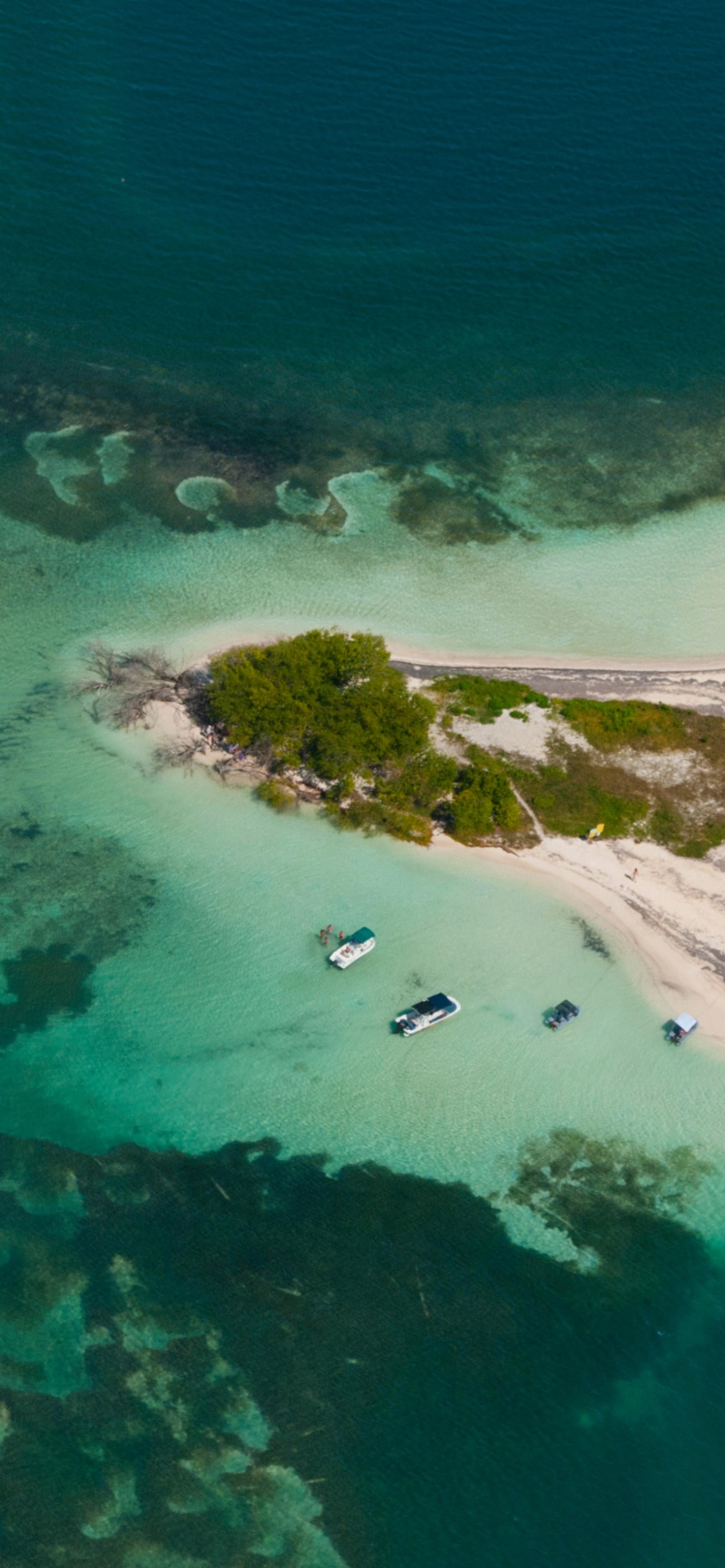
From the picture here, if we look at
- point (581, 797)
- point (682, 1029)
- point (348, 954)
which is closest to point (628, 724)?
point (581, 797)

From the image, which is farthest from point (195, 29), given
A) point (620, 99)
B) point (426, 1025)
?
point (426, 1025)

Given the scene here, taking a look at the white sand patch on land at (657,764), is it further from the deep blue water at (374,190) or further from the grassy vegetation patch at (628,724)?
the deep blue water at (374,190)

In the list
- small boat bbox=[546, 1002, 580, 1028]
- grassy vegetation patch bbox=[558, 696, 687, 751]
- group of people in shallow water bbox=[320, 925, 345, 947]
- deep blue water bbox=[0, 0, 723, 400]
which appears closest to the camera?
small boat bbox=[546, 1002, 580, 1028]

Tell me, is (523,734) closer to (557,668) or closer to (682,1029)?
(557,668)

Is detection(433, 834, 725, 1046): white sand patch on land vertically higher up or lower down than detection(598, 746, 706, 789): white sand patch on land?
lower down

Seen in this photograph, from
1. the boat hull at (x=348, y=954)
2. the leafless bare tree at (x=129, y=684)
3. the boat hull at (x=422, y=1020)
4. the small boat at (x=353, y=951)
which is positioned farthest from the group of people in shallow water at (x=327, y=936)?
the leafless bare tree at (x=129, y=684)

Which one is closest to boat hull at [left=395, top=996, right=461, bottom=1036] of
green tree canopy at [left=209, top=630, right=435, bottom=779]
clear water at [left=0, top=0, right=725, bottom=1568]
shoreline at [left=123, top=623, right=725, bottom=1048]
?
clear water at [left=0, top=0, right=725, bottom=1568]

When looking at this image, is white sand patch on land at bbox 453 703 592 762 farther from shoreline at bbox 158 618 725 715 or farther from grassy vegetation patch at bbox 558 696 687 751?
shoreline at bbox 158 618 725 715
